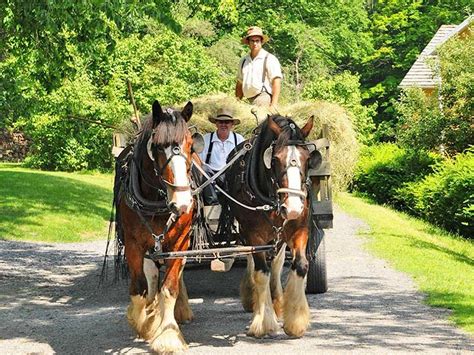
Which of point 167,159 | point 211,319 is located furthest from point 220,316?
point 167,159

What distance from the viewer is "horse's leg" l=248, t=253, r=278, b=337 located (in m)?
8.02

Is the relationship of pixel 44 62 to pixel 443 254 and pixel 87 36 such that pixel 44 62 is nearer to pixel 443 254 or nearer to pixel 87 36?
pixel 87 36

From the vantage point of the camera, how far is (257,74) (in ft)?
34.6

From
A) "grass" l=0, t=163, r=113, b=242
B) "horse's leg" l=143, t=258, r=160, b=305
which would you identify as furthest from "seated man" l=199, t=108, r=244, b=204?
"grass" l=0, t=163, r=113, b=242

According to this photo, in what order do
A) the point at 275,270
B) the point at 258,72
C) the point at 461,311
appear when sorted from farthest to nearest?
the point at 258,72
the point at 461,311
the point at 275,270

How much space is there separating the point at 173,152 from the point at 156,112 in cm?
42

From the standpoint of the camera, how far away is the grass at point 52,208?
Answer: 18469mm

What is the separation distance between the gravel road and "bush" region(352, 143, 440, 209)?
536 inches

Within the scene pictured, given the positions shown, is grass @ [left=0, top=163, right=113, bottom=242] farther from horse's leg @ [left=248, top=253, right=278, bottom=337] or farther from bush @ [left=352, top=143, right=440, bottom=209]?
horse's leg @ [left=248, top=253, right=278, bottom=337]

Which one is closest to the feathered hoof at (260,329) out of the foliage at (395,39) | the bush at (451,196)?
the bush at (451,196)

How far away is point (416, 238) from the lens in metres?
18.0

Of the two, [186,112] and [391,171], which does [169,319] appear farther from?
[391,171]

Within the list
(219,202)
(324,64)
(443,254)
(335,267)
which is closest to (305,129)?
(219,202)

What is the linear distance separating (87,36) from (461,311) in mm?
7132
